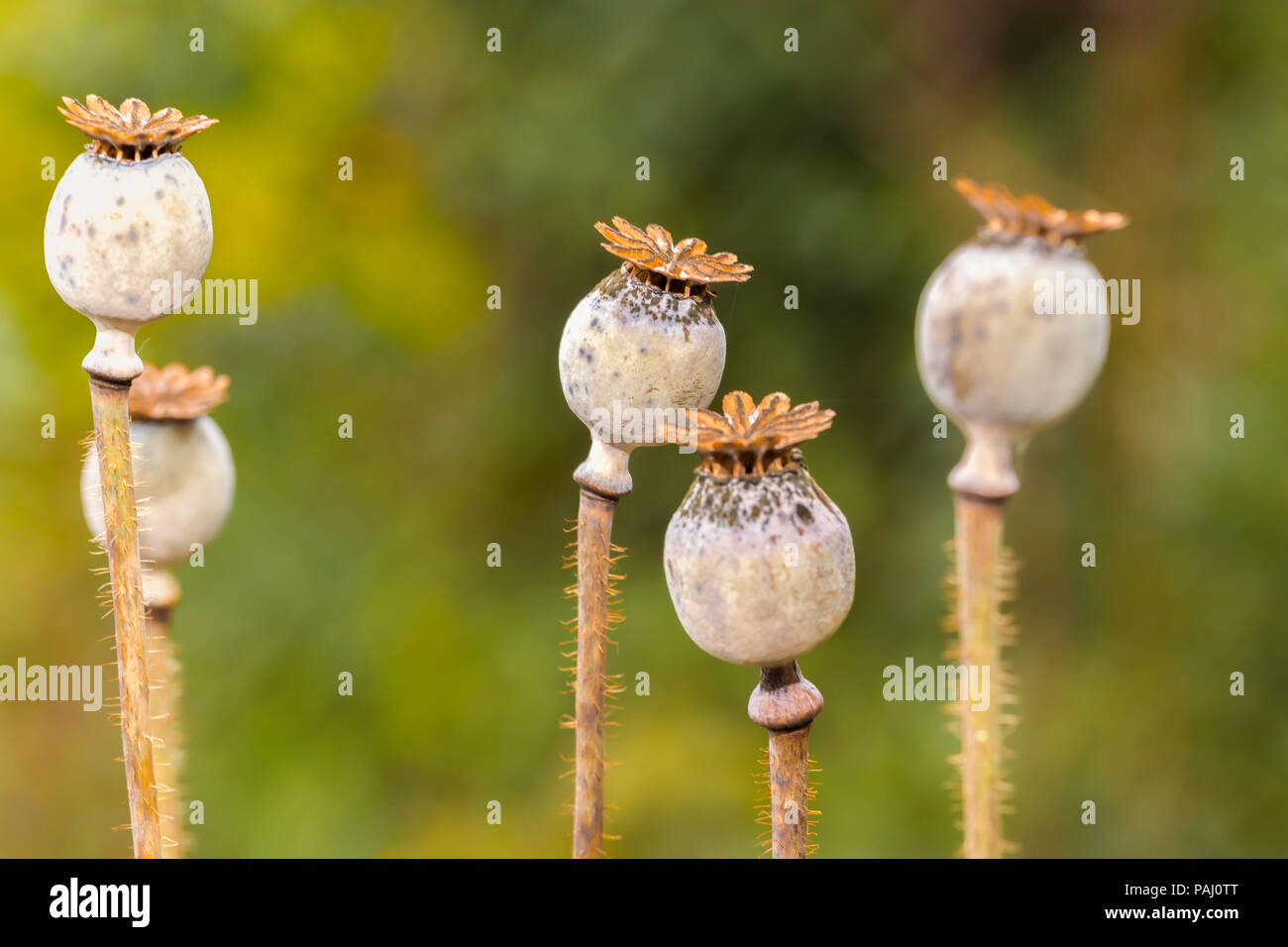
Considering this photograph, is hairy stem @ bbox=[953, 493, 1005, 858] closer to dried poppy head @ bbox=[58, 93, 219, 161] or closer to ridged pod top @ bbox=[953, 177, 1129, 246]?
ridged pod top @ bbox=[953, 177, 1129, 246]

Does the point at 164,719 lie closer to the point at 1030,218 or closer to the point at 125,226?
the point at 125,226

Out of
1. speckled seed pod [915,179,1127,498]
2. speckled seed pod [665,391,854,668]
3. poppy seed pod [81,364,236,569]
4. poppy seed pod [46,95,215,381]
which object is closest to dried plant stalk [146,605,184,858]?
poppy seed pod [81,364,236,569]

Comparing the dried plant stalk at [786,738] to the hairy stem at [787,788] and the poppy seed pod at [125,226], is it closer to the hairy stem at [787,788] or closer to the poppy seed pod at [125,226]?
the hairy stem at [787,788]

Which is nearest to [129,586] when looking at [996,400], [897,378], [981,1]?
[996,400]

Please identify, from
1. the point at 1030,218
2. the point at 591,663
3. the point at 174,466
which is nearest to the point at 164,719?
the point at 174,466

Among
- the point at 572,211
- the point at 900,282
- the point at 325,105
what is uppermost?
the point at 325,105

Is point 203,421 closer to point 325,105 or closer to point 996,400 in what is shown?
point 996,400
